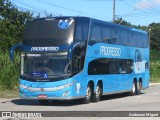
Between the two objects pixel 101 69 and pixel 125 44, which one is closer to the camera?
pixel 101 69

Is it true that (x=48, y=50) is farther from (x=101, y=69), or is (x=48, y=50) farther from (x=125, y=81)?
(x=125, y=81)

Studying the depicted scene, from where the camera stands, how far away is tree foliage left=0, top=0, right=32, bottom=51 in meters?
34.4

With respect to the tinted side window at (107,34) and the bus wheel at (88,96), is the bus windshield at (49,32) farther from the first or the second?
the tinted side window at (107,34)

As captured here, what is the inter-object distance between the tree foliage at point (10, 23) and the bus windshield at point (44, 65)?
13.4 metres

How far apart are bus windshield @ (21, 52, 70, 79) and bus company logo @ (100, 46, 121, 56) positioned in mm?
3462

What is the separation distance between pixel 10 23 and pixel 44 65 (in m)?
18.3

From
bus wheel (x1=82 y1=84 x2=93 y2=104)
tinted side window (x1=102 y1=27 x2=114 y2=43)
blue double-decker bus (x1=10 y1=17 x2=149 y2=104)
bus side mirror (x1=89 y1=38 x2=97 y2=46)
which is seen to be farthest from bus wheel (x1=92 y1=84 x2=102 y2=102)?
tinted side window (x1=102 y1=27 x2=114 y2=43)

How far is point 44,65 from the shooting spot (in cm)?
2003

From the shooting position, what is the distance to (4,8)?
39.2 metres

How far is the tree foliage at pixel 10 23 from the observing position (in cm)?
3444

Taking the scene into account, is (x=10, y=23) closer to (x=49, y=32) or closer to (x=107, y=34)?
(x=107, y=34)

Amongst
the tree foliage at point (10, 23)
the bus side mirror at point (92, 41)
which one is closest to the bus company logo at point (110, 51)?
the bus side mirror at point (92, 41)

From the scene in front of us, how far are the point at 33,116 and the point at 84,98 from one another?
6.65 m

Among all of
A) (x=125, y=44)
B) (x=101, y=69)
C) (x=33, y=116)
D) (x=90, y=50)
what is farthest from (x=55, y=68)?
(x=125, y=44)
